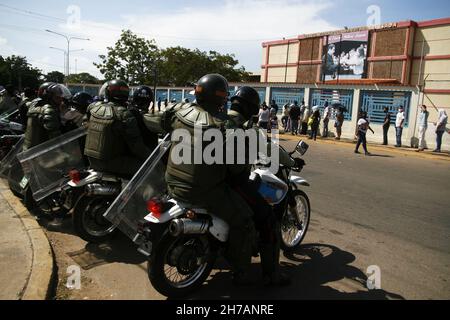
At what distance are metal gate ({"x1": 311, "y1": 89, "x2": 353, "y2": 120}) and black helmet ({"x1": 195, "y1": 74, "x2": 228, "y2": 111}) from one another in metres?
17.8

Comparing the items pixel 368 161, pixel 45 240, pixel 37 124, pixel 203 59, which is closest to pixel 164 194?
pixel 45 240

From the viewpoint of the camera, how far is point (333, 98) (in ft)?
68.3

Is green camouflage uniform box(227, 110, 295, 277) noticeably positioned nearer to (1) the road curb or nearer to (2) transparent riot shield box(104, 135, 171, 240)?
(2) transparent riot shield box(104, 135, 171, 240)

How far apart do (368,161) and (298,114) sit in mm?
8368

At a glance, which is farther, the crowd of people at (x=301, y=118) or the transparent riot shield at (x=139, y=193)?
the crowd of people at (x=301, y=118)

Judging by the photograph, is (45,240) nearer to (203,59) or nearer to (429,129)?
(429,129)

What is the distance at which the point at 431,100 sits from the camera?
21.4 meters

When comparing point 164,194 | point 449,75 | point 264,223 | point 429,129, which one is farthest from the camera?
point 449,75

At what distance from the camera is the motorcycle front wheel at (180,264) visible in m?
3.17

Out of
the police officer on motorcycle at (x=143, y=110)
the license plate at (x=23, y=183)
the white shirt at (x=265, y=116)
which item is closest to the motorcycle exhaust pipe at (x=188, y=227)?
the police officer on motorcycle at (x=143, y=110)

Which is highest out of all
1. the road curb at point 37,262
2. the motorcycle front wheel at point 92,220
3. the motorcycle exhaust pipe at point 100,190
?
the motorcycle exhaust pipe at point 100,190

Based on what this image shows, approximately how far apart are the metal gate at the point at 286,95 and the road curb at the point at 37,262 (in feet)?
62.0

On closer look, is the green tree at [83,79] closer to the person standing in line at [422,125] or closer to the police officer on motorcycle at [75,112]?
the person standing in line at [422,125]

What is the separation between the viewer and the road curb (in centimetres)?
330
